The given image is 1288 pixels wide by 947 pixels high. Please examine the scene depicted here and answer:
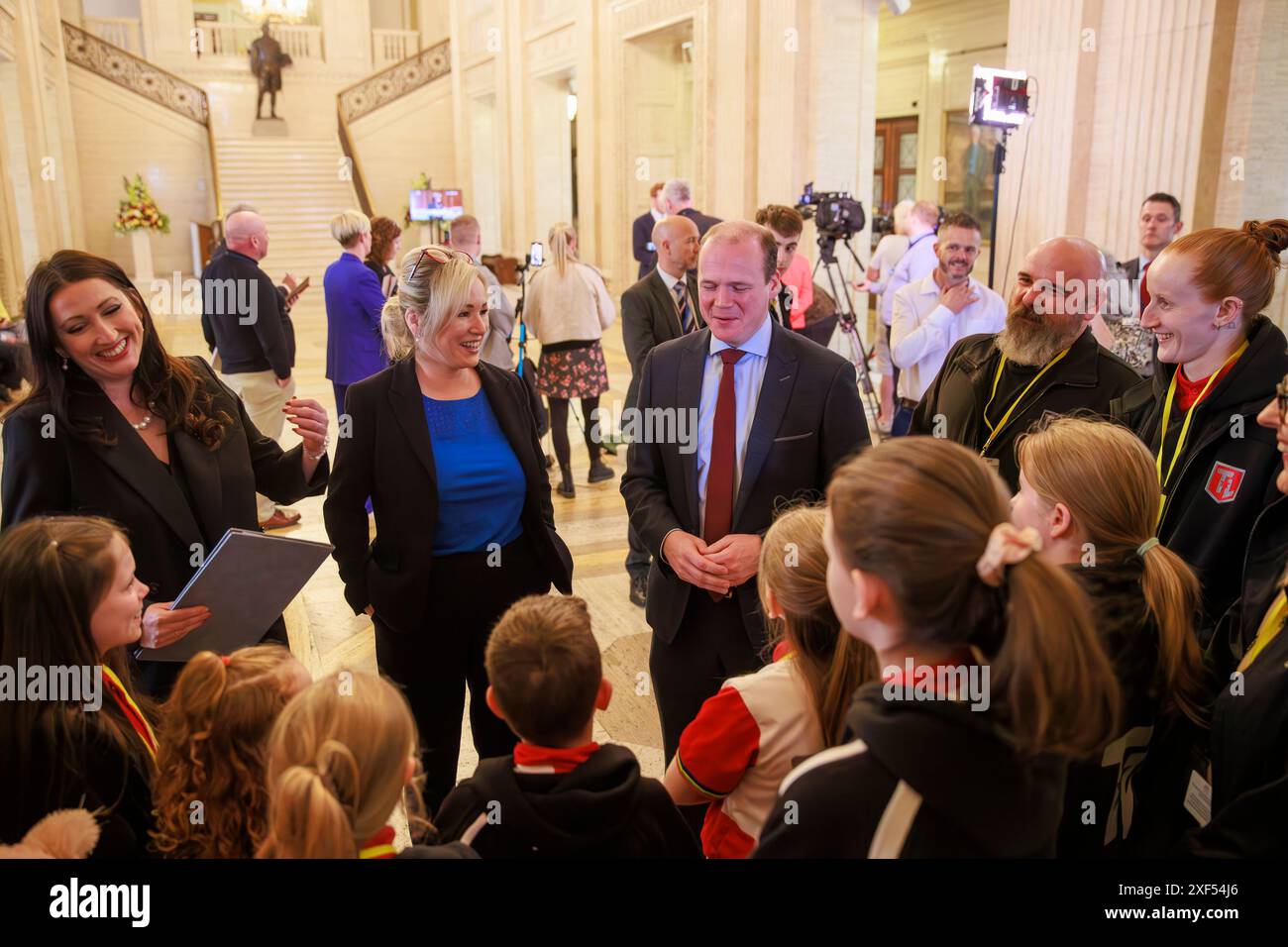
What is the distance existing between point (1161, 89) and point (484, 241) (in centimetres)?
1724

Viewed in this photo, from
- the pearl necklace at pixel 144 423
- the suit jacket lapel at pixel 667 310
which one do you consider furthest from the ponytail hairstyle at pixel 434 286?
the suit jacket lapel at pixel 667 310

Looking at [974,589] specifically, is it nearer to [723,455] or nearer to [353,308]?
[723,455]

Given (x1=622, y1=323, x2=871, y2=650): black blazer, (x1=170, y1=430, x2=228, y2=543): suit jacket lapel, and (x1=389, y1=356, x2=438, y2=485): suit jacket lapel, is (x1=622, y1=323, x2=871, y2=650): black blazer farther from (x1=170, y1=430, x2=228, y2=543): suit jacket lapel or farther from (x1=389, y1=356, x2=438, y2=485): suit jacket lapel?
(x1=170, y1=430, x2=228, y2=543): suit jacket lapel

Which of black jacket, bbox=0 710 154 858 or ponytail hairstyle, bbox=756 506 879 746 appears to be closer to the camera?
black jacket, bbox=0 710 154 858

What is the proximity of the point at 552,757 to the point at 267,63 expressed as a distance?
24055 millimetres

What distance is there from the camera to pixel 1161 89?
19.8 ft

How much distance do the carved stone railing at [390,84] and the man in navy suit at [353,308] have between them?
59.7 feet

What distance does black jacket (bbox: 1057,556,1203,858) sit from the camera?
1635 mm

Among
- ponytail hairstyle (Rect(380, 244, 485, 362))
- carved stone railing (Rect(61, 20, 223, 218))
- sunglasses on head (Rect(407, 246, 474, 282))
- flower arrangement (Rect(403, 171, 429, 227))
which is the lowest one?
ponytail hairstyle (Rect(380, 244, 485, 362))

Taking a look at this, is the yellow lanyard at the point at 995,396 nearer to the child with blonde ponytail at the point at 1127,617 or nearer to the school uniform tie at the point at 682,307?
the child with blonde ponytail at the point at 1127,617

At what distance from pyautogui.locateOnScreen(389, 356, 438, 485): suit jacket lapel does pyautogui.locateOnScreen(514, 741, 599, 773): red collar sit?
3.77ft

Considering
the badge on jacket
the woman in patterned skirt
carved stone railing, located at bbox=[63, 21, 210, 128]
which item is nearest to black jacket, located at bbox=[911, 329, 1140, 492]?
the badge on jacket

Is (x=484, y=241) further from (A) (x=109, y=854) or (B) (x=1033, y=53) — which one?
(A) (x=109, y=854)

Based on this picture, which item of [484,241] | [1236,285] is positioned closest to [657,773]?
[1236,285]
